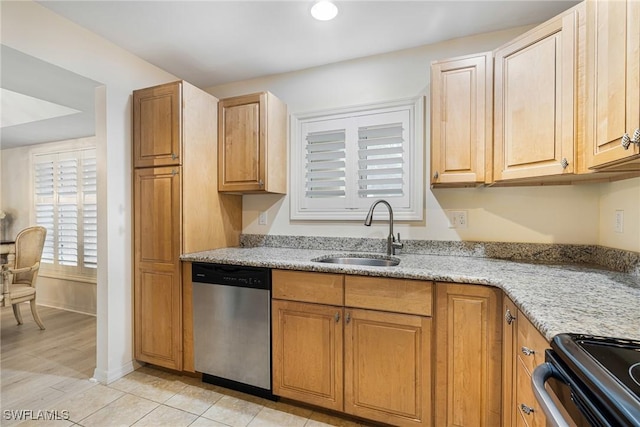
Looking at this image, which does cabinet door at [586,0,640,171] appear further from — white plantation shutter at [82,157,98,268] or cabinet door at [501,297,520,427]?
white plantation shutter at [82,157,98,268]

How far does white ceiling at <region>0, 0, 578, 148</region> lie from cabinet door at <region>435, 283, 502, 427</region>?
1655 millimetres

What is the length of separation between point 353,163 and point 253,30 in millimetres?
1160

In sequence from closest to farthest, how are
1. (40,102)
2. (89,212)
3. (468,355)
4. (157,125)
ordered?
1. (468,355)
2. (157,125)
3. (40,102)
4. (89,212)

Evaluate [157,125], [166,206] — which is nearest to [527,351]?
[166,206]

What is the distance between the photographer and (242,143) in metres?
2.41

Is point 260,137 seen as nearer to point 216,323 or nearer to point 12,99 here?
point 216,323

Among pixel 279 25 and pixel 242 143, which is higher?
pixel 279 25

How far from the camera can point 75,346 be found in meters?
2.75

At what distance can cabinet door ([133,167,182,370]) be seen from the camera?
216cm

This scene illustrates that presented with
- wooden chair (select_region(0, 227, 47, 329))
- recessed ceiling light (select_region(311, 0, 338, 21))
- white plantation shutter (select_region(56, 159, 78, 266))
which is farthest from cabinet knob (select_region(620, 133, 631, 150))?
white plantation shutter (select_region(56, 159, 78, 266))

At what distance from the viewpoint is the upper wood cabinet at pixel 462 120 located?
1.76 m

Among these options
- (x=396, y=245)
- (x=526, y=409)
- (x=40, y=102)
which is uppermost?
(x=40, y=102)

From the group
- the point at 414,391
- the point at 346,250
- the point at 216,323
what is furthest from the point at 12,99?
the point at 414,391

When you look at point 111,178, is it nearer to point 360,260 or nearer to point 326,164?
point 326,164
